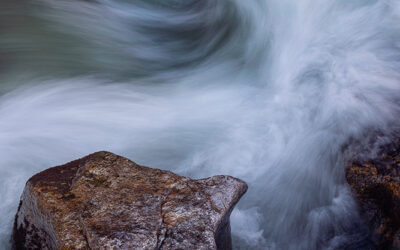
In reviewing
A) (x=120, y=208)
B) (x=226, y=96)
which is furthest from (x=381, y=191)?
(x=226, y=96)

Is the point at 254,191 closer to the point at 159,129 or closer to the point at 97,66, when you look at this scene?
the point at 159,129

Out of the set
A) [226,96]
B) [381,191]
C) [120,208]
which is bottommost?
[381,191]

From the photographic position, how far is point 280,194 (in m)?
4.43

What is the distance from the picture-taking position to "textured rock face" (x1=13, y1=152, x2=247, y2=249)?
252cm

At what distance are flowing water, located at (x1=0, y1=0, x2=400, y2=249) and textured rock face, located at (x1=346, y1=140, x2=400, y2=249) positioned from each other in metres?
0.16

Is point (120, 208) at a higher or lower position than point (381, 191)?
higher

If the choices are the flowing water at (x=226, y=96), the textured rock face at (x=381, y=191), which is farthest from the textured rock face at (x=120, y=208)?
the textured rock face at (x=381, y=191)

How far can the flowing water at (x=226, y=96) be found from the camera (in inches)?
167

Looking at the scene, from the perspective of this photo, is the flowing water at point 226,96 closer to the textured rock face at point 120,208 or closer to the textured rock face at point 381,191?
the textured rock face at point 381,191

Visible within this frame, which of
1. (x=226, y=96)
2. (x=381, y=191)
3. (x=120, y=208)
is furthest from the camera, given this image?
(x=226, y=96)

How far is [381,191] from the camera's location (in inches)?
134

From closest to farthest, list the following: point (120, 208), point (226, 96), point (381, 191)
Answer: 1. point (120, 208)
2. point (381, 191)
3. point (226, 96)

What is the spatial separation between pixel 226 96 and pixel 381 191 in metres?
3.43

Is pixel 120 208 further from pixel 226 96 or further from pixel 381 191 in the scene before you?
pixel 226 96
